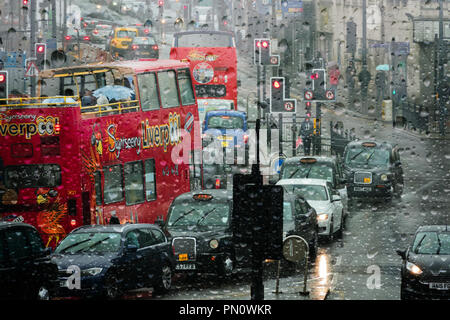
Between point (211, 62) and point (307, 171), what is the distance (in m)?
14.3

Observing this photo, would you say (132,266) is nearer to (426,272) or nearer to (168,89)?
(426,272)

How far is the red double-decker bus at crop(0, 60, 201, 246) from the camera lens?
1972 cm

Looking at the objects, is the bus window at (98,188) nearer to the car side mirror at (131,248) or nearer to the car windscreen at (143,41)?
the car side mirror at (131,248)

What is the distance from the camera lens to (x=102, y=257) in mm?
15891

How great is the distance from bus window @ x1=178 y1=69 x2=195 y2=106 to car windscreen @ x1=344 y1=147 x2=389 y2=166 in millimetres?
7619

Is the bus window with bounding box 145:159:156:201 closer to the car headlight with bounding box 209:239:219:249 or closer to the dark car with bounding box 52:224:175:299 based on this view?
the car headlight with bounding box 209:239:219:249

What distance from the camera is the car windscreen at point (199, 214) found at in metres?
18.8

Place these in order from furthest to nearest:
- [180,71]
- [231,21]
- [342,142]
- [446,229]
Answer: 1. [231,21]
2. [342,142]
3. [180,71]
4. [446,229]

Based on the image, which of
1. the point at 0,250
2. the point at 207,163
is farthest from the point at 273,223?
the point at 207,163

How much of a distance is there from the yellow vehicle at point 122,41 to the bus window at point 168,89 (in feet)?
127

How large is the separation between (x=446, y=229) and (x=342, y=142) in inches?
1027

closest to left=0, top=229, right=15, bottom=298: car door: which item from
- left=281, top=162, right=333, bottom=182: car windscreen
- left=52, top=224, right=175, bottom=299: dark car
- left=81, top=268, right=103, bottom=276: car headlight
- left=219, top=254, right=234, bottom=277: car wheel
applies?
left=52, top=224, right=175, bottom=299: dark car
